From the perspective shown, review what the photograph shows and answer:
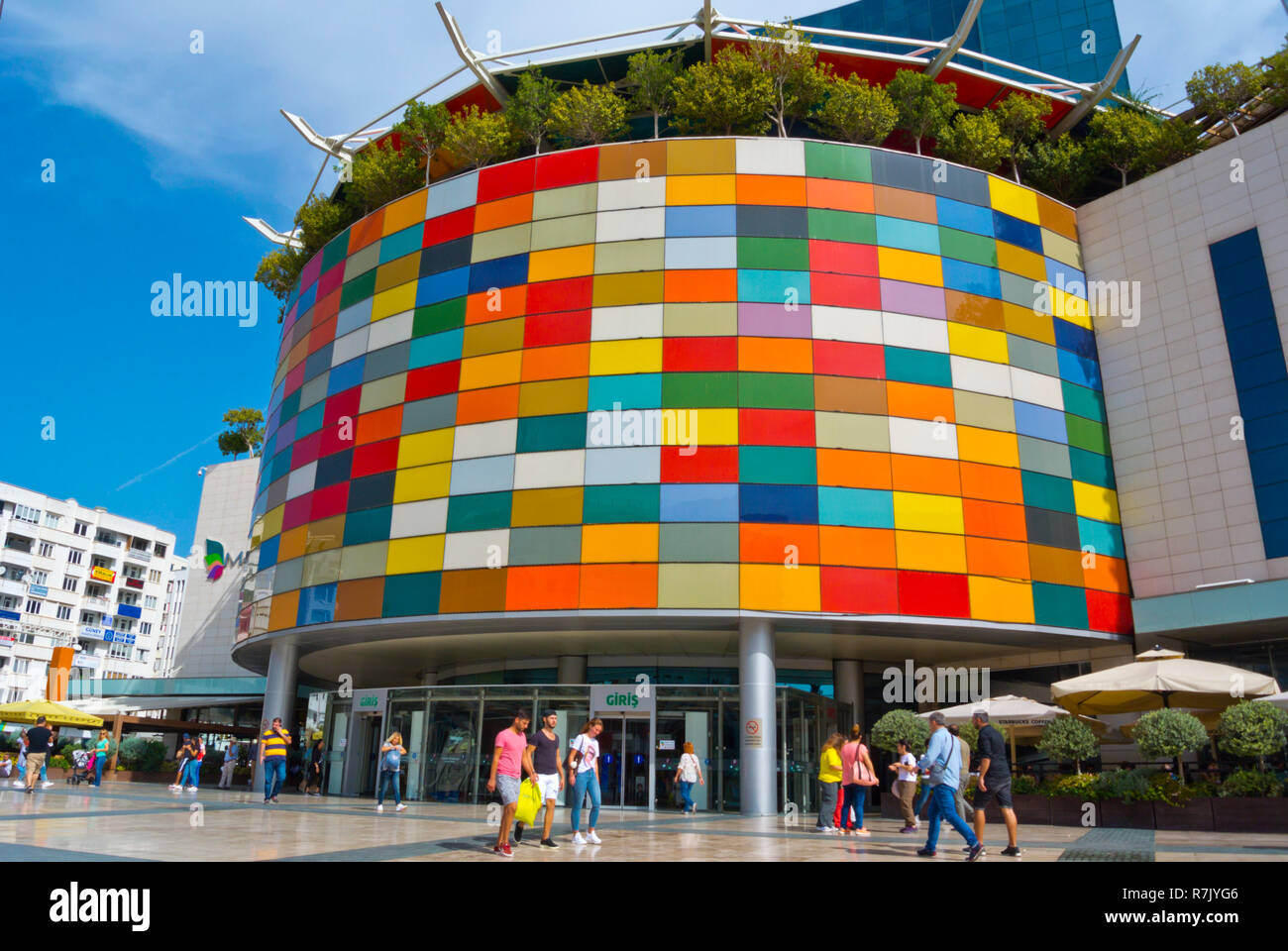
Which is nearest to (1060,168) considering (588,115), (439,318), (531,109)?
(588,115)

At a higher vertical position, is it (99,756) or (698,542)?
(698,542)

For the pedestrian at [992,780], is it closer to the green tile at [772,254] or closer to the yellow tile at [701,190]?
the green tile at [772,254]

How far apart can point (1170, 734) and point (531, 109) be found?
27.4m

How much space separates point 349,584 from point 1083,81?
138ft

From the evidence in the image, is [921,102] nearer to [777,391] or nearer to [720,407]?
[777,391]

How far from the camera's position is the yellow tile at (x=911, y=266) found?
2939cm

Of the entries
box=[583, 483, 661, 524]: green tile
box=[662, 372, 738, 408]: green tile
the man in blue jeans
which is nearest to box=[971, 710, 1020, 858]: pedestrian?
the man in blue jeans

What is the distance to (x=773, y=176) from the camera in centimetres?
3012

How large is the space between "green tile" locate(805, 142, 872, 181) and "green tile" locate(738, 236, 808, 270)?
274 centimetres

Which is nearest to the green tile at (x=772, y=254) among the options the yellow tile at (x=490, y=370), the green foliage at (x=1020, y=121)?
the yellow tile at (x=490, y=370)

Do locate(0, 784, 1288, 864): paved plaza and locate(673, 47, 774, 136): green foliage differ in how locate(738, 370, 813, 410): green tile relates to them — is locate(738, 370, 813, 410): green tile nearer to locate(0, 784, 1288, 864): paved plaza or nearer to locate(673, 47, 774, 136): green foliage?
locate(673, 47, 774, 136): green foliage

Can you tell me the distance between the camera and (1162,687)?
829 inches

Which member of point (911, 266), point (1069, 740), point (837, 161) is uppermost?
point (837, 161)

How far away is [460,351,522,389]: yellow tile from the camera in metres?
29.5
